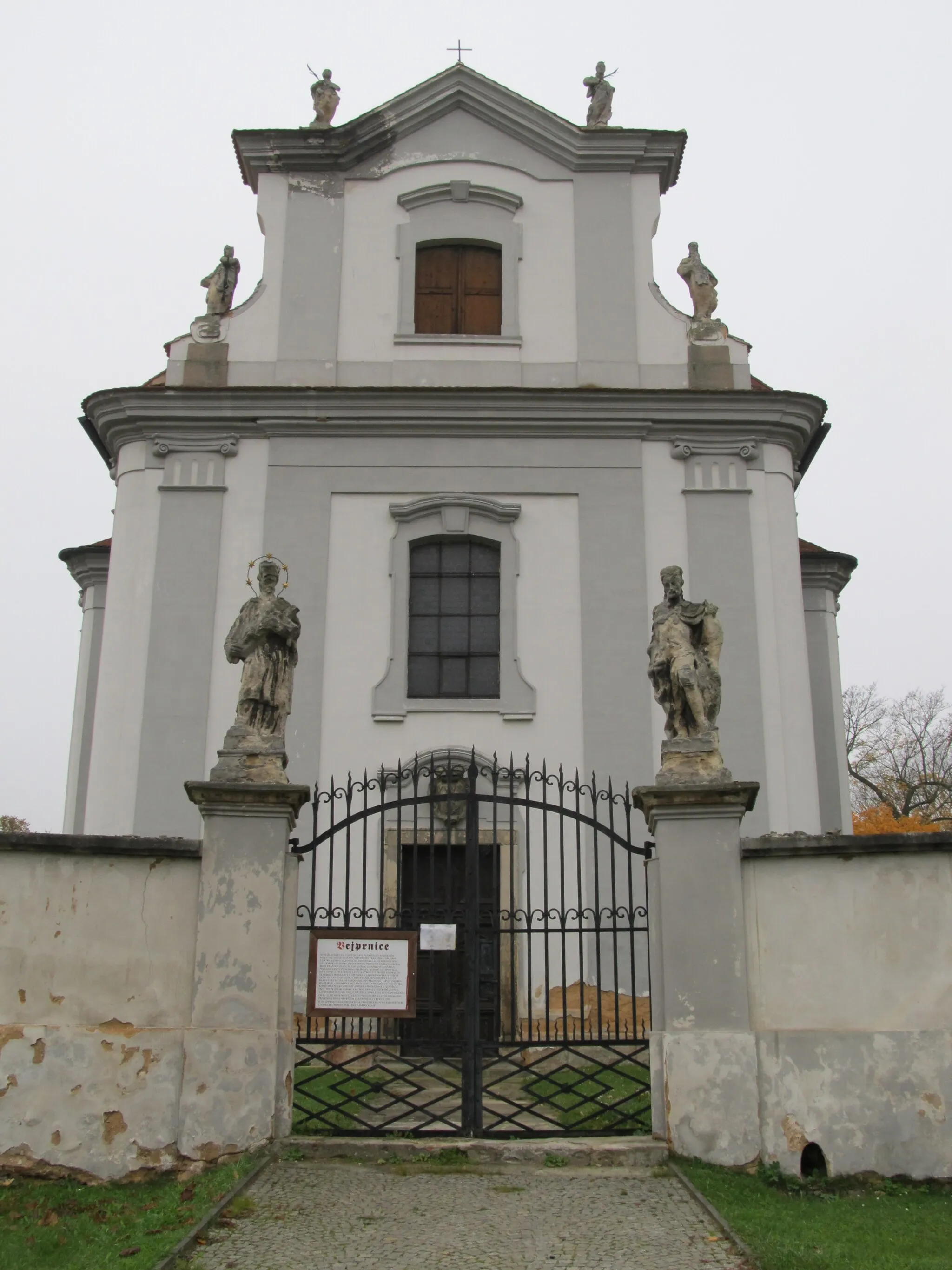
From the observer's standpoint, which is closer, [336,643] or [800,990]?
[800,990]

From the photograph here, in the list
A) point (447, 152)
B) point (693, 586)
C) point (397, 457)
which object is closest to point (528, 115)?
point (447, 152)

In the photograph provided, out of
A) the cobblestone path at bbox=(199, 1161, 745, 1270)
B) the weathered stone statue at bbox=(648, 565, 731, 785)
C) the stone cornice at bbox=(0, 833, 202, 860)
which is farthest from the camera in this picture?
the weathered stone statue at bbox=(648, 565, 731, 785)

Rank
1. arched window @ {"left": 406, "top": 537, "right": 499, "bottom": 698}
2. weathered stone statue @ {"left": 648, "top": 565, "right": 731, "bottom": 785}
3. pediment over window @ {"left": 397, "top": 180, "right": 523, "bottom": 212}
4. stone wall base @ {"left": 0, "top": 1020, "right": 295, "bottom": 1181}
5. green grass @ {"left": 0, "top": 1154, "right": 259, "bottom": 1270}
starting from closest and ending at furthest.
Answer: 1. green grass @ {"left": 0, "top": 1154, "right": 259, "bottom": 1270}
2. stone wall base @ {"left": 0, "top": 1020, "right": 295, "bottom": 1181}
3. weathered stone statue @ {"left": 648, "top": 565, "right": 731, "bottom": 785}
4. arched window @ {"left": 406, "top": 537, "right": 499, "bottom": 698}
5. pediment over window @ {"left": 397, "top": 180, "right": 523, "bottom": 212}

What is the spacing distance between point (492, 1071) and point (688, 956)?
3.74m

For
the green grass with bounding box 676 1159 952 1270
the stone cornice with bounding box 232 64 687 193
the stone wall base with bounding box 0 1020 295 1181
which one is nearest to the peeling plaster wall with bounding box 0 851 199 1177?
the stone wall base with bounding box 0 1020 295 1181

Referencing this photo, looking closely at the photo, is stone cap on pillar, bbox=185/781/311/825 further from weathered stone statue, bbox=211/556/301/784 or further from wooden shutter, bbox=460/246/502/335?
wooden shutter, bbox=460/246/502/335

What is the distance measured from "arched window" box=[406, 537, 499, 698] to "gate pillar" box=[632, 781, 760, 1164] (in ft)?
19.4

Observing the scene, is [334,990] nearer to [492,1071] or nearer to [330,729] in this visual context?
[492,1071]

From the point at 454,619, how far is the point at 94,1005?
7.50 metres

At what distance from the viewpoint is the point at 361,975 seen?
923 centimetres

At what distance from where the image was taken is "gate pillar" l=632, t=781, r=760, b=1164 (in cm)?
857

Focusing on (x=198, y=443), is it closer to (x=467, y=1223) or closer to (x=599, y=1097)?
(x=599, y=1097)

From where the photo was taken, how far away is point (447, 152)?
57.0ft

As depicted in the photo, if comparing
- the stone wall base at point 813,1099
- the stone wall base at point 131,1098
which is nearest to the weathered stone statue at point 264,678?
the stone wall base at point 131,1098
